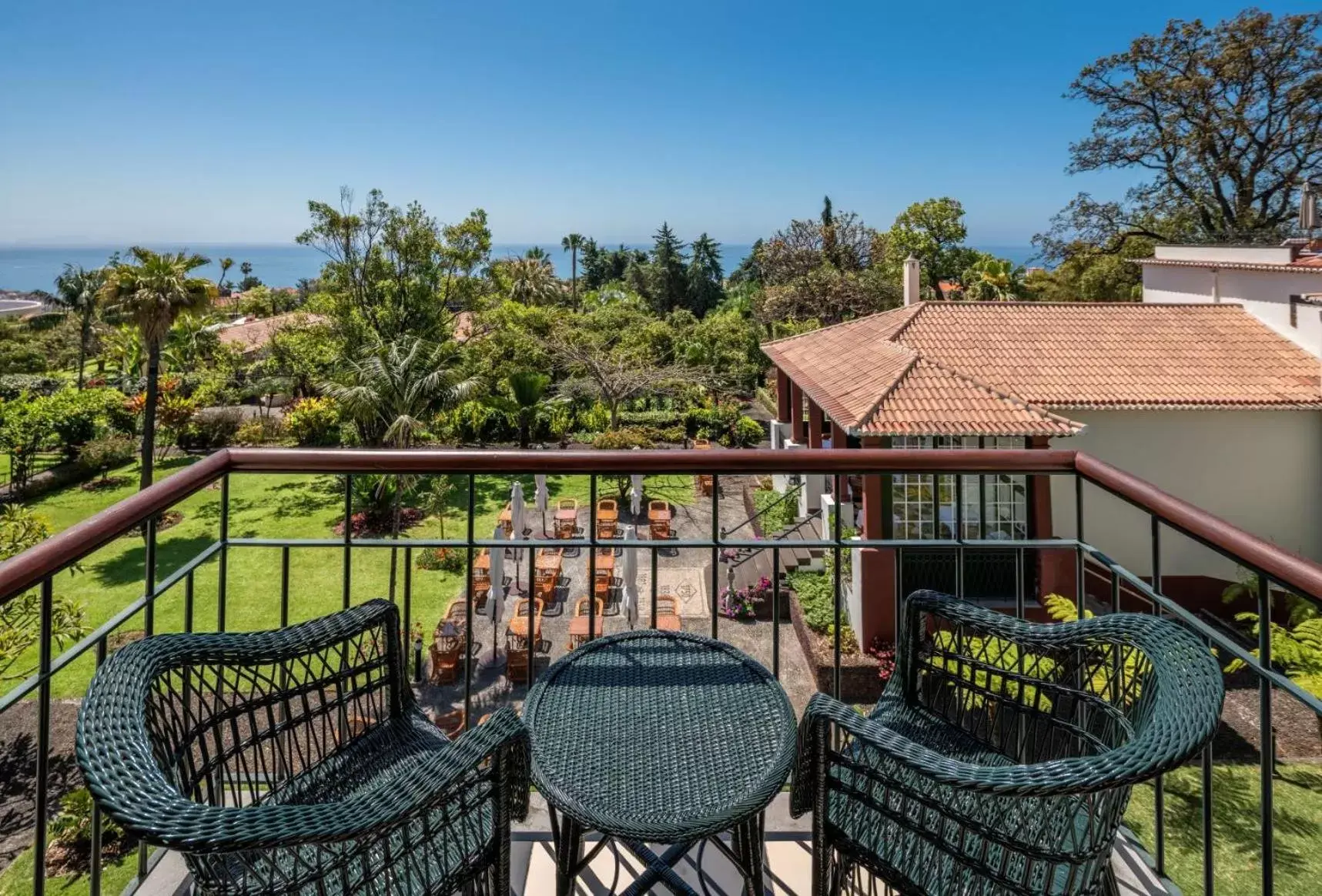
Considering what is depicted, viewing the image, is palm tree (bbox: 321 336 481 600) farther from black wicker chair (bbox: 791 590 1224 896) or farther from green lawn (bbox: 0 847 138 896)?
black wicker chair (bbox: 791 590 1224 896)

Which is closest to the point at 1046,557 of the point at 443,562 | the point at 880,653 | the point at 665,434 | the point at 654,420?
the point at 880,653

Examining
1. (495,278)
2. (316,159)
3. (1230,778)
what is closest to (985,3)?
(495,278)

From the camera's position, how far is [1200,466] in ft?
41.1

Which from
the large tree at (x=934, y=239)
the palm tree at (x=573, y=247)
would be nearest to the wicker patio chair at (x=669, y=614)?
the large tree at (x=934, y=239)

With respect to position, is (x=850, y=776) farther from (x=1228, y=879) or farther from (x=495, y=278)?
(x=495, y=278)

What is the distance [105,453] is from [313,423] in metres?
5.92

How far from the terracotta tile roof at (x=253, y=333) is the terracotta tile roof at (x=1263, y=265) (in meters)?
27.0

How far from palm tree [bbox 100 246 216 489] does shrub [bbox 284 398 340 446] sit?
16.6ft

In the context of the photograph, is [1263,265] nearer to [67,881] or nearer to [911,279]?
[911,279]

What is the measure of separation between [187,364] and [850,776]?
32.6 meters

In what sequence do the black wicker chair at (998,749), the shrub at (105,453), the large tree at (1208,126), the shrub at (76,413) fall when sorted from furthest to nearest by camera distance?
the large tree at (1208,126) < the shrub at (105,453) < the shrub at (76,413) < the black wicker chair at (998,749)

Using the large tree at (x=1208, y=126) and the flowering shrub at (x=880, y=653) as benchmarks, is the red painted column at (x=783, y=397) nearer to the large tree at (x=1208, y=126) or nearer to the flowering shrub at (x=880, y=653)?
the flowering shrub at (x=880, y=653)

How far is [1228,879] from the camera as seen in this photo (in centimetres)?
645

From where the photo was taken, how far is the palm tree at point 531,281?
1682 inches
